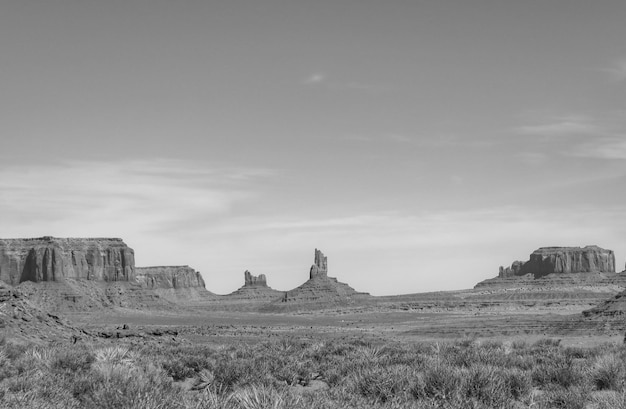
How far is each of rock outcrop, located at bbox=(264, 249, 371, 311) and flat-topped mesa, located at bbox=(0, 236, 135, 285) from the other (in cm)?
4679

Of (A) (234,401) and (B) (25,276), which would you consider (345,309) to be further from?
(A) (234,401)

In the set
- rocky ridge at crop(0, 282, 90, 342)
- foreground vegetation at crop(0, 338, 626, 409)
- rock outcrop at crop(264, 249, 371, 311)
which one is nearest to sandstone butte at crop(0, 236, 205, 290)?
rock outcrop at crop(264, 249, 371, 311)

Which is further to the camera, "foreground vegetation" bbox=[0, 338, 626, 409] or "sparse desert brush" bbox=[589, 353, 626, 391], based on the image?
Result: "sparse desert brush" bbox=[589, 353, 626, 391]

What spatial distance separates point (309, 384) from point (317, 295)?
14761 cm

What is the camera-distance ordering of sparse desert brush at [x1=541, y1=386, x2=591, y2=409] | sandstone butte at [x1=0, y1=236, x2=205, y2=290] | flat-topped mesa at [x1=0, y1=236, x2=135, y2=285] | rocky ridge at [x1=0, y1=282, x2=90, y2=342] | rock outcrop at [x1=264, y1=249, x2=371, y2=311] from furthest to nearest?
rock outcrop at [x1=264, y1=249, x2=371, y2=311] → flat-topped mesa at [x1=0, y1=236, x2=135, y2=285] → sandstone butte at [x1=0, y1=236, x2=205, y2=290] → rocky ridge at [x1=0, y1=282, x2=90, y2=342] → sparse desert brush at [x1=541, y1=386, x2=591, y2=409]

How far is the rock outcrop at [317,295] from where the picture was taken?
5960 inches

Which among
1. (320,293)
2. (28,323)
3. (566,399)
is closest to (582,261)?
(320,293)

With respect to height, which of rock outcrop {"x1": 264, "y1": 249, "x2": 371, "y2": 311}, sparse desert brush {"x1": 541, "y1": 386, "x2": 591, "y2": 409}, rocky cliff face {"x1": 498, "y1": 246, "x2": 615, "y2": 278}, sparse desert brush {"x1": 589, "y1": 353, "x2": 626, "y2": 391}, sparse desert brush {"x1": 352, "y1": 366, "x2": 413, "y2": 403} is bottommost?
rock outcrop {"x1": 264, "y1": 249, "x2": 371, "y2": 311}

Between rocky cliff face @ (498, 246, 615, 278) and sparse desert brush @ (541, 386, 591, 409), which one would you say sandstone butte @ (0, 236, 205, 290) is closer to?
rocky cliff face @ (498, 246, 615, 278)

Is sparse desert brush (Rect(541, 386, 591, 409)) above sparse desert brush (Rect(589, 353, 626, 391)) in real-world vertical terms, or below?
above

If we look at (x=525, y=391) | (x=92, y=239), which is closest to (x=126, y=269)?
(x=92, y=239)

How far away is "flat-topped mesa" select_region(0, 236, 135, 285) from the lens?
14700 cm

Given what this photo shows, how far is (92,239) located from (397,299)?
298 feet

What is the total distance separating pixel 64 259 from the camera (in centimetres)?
15388
